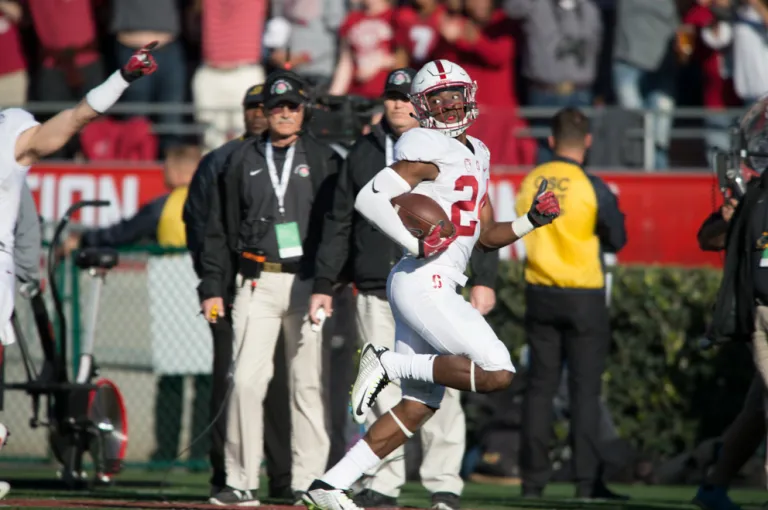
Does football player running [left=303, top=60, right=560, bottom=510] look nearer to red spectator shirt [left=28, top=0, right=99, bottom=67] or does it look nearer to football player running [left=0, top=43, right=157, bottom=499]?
football player running [left=0, top=43, right=157, bottom=499]

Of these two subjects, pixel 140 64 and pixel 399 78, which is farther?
pixel 399 78

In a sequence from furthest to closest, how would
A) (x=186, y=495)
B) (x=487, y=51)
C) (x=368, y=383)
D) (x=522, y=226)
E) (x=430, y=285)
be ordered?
(x=487, y=51) → (x=186, y=495) → (x=522, y=226) → (x=368, y=383) → (x=430, y=285)

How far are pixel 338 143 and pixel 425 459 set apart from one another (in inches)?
93.5

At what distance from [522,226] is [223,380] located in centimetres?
271

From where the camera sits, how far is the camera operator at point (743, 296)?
7.71 metres

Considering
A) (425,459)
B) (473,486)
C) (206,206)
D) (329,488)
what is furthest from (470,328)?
(473,486)

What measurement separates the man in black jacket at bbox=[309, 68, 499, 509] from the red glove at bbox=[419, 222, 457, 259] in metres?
1.60

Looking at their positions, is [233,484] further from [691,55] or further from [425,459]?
[691,55]

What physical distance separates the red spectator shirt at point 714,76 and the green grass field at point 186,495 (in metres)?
4.58

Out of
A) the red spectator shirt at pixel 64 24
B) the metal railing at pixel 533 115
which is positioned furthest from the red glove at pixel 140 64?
the red spectator shirt at pixel 64 24

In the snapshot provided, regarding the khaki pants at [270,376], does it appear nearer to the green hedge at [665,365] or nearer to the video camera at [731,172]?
the video camera at [731,172]

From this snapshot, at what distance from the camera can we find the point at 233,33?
14.7m

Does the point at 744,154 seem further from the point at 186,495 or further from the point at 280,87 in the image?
the point at 186,495

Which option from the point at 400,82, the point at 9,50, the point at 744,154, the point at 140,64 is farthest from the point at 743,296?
the point at 9,50
